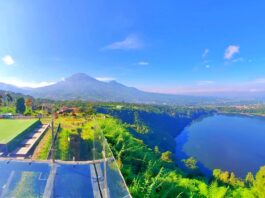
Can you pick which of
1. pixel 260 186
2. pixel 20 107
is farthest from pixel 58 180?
pixel 20 107

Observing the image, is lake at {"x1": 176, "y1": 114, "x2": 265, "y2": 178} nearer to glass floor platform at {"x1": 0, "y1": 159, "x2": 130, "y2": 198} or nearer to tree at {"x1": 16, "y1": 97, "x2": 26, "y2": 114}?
tree at {"x1": 16, "y1": 97, "x2": 26, "y2": 114}

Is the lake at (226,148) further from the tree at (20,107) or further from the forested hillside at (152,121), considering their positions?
the tree at (20,107)

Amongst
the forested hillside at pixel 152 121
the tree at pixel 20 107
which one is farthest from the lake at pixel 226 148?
the tree at pixel 20 107

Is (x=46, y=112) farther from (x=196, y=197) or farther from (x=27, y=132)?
(x=196, y=197)

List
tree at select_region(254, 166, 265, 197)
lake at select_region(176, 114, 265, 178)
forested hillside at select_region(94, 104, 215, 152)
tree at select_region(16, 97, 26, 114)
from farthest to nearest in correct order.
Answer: forested hillside at select_region(94, 104, 215, 152)
lake at select_region(176, 114, 265, 178)
tree at select_region(16, 97, 26, 114)
tree at select_region(254, 166, 265, 197)

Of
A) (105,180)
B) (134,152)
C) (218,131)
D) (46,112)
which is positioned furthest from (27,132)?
(218,131)

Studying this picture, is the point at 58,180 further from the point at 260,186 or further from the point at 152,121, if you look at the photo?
the point at 152,121

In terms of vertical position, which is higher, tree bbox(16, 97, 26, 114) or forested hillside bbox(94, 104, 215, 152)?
tree bbox(16, 97, 26, 114)

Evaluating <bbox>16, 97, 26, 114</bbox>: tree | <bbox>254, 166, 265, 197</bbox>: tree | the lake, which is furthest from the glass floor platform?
the lake
